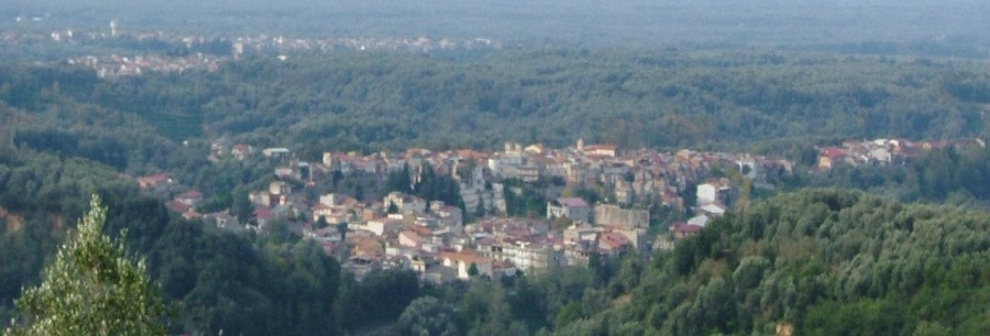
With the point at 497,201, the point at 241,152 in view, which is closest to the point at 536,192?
the point at 497,201

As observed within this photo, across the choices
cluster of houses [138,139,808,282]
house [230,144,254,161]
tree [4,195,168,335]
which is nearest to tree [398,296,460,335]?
cluster of houses [138,139,808,282]

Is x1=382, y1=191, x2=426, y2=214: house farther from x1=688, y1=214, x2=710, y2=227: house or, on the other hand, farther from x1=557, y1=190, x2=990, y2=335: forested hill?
x1=557, y1=190, x2=990, y2=335: forested hill

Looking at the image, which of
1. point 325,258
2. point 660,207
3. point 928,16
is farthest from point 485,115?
point 928,16

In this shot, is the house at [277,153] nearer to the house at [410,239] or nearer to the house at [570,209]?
the house at [570,209]

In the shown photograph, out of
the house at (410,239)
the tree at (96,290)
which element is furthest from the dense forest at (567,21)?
the tree at (96,290)

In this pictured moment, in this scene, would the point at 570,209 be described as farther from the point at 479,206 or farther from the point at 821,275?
the point at 821,275

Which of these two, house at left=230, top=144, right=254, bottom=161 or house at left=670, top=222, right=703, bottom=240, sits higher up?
house at left=670, top=222, right=703, bottom=240
